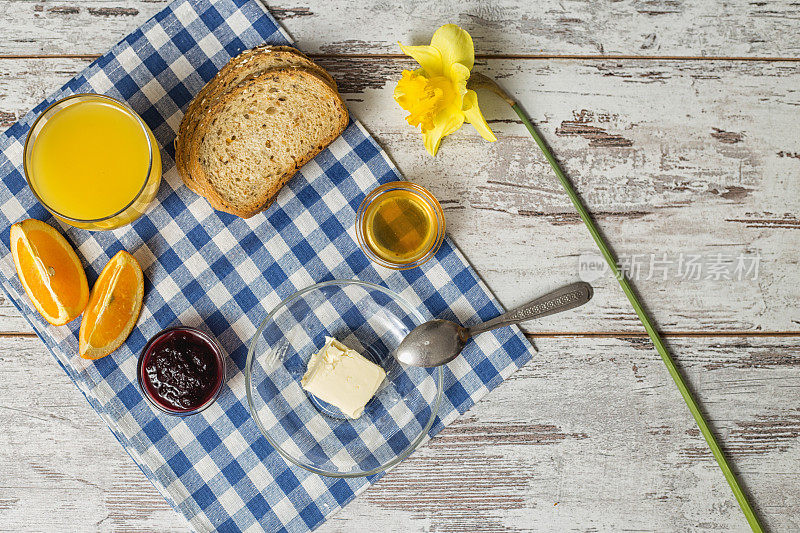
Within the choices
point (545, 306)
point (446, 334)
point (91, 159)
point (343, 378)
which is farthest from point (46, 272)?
point (545, 306)

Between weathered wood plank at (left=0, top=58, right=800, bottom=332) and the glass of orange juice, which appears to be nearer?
the glass of orange juice

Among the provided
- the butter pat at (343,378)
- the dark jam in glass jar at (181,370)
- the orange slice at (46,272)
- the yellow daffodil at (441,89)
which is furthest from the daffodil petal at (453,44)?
the orange slice at (46,272)

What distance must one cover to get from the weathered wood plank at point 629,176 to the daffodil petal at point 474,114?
98 mm

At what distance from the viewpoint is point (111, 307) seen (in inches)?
48.9

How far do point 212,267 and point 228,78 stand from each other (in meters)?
0.39

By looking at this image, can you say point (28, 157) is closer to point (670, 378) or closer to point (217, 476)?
point (217, 476)

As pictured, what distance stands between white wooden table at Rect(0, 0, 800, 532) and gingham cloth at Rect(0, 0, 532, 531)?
7cm

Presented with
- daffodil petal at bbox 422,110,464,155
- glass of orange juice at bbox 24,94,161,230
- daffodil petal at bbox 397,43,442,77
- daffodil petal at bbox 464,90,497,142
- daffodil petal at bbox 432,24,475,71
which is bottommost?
glass of orange juice at bbox 24,94,161,230

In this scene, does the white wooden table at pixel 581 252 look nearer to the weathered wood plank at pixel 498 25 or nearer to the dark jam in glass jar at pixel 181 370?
the weathered wood plank at pixel 498 25

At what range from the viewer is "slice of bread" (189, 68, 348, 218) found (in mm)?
1227

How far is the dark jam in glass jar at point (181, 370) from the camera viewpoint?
1229 mm

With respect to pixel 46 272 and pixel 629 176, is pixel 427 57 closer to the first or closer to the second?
pixel 629 176

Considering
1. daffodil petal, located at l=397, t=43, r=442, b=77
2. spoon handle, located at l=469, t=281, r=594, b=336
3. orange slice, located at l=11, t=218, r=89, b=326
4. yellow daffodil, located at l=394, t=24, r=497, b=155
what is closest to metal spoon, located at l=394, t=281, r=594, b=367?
spoon handle, located at l=469, t=281, r=594, b=336

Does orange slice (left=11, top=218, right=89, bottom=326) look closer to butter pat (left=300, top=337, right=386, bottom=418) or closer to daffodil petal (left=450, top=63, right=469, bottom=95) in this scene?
butter pat (left=300, top=337, right=386, bottom=418)
